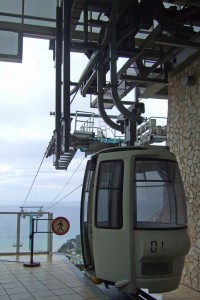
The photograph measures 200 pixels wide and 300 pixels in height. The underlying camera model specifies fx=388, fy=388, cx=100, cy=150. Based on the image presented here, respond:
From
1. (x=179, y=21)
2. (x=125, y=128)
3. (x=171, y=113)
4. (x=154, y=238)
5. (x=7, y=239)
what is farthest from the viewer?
(x=7, y=239)

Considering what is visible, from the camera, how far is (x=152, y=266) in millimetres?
5074

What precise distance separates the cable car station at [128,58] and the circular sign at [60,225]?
1518 mm

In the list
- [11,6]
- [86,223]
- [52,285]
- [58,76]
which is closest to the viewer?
[52,285]

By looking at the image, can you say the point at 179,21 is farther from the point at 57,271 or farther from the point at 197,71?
the point at 57,271

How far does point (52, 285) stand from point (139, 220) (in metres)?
2.13

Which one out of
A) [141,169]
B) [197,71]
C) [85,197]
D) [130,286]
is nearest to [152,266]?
[130,286]

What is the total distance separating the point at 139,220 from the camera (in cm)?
504

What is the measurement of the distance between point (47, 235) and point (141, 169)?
4.93 meters

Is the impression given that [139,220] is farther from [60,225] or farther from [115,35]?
[60,225]

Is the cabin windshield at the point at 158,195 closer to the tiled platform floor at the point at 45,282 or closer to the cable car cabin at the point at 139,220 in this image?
the cable car cabin at the point at 139,220

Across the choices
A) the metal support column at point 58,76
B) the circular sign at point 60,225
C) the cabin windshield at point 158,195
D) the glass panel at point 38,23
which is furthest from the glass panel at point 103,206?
the glass panel at point 38,23

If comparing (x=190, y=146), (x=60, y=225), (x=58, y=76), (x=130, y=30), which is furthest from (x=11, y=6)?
(x=60, y=225)

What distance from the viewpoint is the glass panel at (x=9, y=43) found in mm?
8059

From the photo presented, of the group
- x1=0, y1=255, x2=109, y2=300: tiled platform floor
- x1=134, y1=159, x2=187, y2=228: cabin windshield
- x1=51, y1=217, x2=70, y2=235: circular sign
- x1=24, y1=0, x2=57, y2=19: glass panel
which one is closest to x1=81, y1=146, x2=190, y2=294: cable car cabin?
x1=134, y1=159, x2=187, y2=228: cabin windshield
